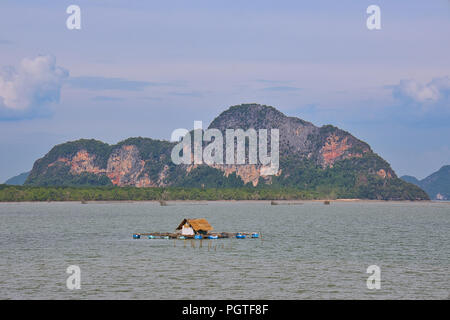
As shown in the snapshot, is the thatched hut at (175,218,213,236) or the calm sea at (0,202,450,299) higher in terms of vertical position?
the thatched hut at (175,218,213,236)

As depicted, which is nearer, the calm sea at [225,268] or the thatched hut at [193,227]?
the calm sea at [225,268]

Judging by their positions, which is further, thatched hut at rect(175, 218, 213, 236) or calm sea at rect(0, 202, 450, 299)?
thatched hut at rect(175, 218, 213, 236)

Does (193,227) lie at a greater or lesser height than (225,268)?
greater

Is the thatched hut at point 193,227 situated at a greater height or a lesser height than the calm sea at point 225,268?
greater

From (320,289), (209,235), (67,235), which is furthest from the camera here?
(67,235)

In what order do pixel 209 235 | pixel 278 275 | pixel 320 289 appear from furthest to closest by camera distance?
pixel 209 235, pixel 278 275, pixel 320 289

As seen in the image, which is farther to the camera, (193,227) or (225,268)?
(193,227)

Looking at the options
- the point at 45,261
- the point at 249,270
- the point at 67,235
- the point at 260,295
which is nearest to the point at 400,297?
the point at 260,295

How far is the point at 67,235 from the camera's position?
335 feet

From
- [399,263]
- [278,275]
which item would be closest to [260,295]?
[278,275]
